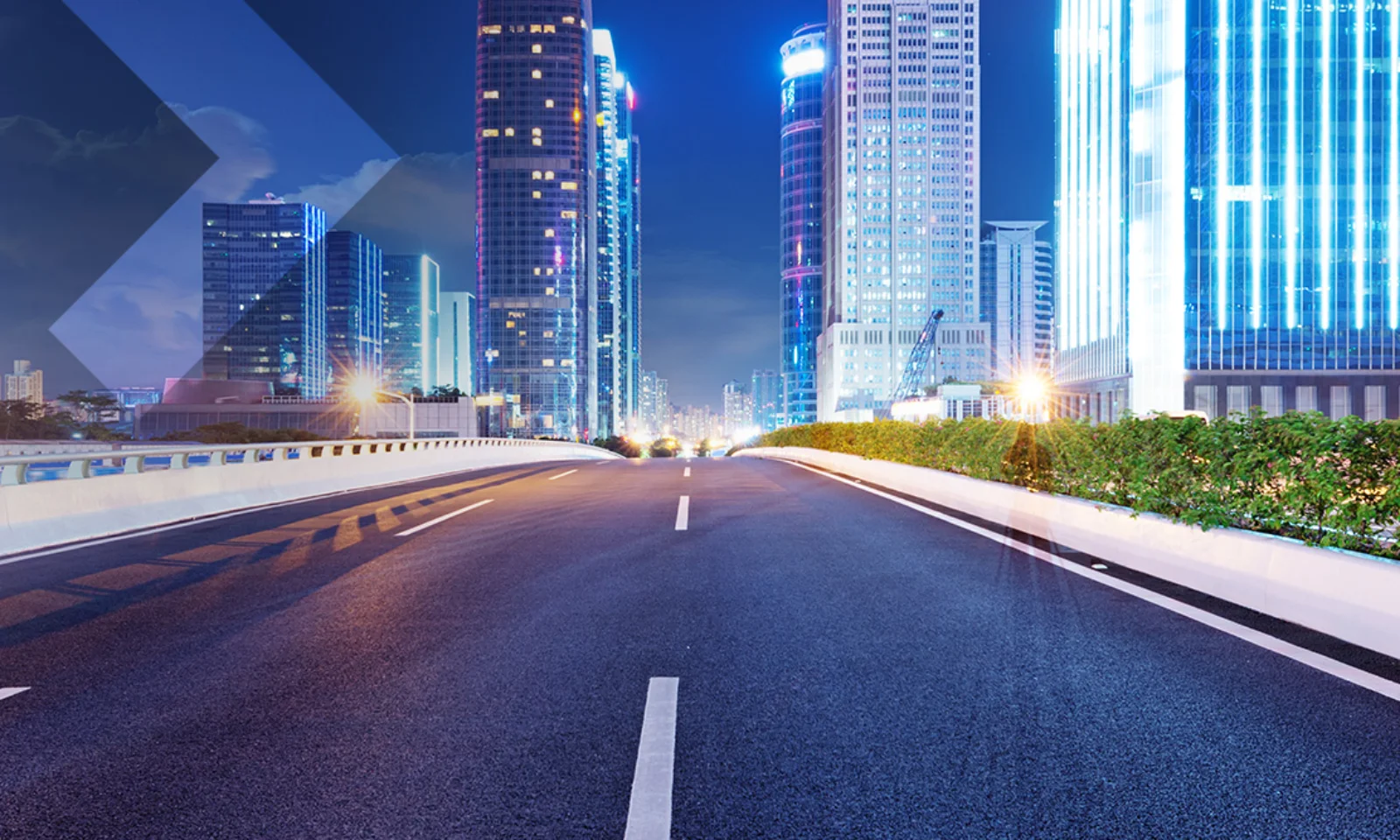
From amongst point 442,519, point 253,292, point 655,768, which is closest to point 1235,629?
point 655,768

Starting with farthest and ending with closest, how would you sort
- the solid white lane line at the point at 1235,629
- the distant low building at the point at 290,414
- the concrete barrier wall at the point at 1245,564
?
the distant low building at the point at 290,414
the concrete barrier wall at the point at 1245,564
the solid white lane line at the point at 1235,629

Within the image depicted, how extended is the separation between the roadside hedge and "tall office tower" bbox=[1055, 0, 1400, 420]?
68.8 meters

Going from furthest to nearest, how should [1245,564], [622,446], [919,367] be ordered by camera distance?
[919,367] → [622,446] → [1245,564]

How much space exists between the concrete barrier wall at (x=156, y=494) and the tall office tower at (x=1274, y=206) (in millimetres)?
70819

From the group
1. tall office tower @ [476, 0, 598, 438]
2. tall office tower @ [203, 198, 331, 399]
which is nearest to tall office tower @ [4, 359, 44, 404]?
tall office tower @ [203, 198, 331, 399]

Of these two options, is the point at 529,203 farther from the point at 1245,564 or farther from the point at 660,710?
the point at 660,710

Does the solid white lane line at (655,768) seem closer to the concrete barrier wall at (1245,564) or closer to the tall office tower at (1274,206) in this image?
the concrete barrier wall at (1245,564)

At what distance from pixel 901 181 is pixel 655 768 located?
587 ft

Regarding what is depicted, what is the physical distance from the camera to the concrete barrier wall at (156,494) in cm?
876

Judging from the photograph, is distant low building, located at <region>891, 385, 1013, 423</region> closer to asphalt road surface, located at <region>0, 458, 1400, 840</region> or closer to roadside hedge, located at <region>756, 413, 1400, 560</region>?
roadside hedge, located at <region>756, 413, 1400, 560</region>

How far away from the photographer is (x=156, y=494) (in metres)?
10.9

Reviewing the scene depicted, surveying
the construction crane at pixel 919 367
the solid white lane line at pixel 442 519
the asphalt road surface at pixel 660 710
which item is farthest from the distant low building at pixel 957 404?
the asphalt road surface at pixel 660 710

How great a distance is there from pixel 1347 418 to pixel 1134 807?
16.0 feet

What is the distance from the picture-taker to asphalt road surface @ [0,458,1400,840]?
278cm
